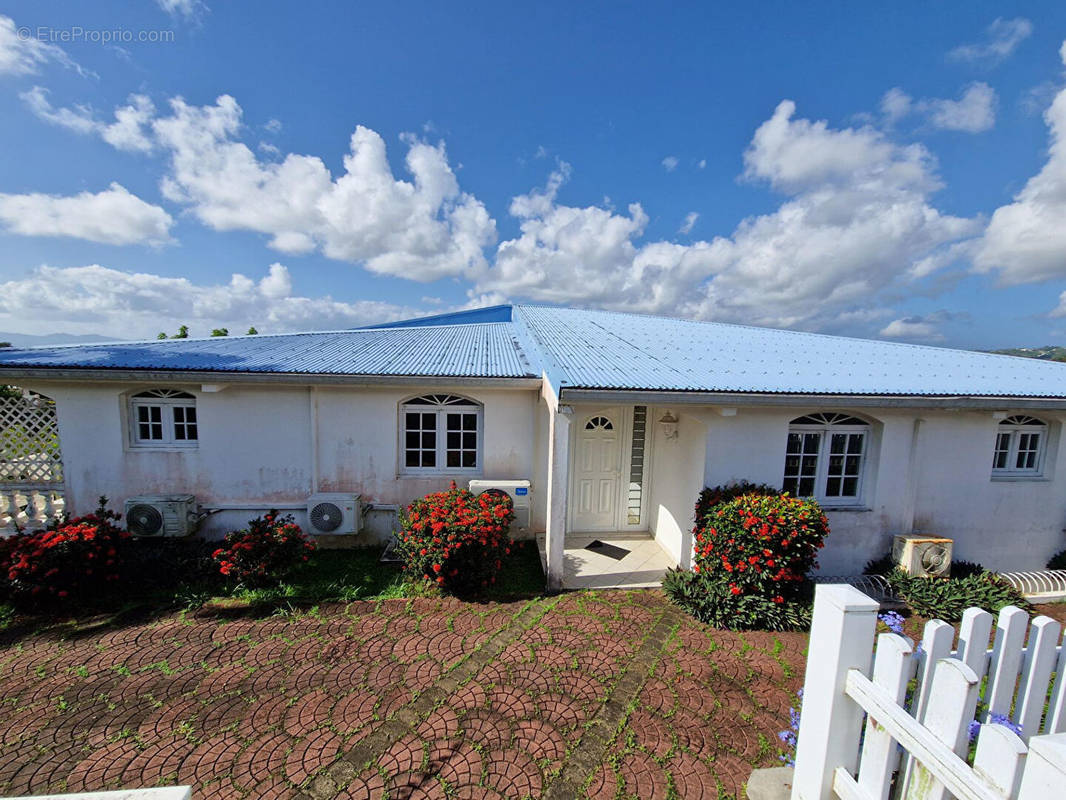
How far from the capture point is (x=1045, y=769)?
54.4 inches

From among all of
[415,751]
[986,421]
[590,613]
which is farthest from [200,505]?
[986,421]

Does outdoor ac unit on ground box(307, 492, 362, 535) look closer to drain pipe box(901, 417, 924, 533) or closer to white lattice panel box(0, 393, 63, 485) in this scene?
white lattice panel box(0, 393, 63, 485)

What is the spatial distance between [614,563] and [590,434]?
7.48 feet

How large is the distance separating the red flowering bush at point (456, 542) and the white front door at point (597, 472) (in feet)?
7.40

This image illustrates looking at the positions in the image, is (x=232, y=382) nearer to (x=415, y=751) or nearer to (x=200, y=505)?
(x=200, y=505)

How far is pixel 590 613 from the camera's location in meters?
5.72

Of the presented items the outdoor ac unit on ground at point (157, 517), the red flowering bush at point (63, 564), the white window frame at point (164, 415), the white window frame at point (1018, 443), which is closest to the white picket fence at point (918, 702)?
the white window frame at point (1018, 443)

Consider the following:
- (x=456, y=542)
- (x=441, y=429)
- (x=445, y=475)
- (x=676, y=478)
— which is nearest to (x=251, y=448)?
(x=441, y=429)

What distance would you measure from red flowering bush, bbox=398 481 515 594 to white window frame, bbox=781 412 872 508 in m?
4.55

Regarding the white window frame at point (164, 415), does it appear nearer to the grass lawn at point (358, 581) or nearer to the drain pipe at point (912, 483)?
the grass lawn at point (358, 581)

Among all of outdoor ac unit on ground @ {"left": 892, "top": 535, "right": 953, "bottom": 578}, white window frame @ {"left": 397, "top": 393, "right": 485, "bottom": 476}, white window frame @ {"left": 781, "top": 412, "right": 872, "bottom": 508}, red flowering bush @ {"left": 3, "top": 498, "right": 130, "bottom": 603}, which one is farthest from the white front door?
red flowering bush @ {"left": 3, "top": 498, "right": 130, "bottom": 603}

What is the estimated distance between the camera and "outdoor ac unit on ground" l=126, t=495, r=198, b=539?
689 cm

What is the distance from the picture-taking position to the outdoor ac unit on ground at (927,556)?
21.6 feet

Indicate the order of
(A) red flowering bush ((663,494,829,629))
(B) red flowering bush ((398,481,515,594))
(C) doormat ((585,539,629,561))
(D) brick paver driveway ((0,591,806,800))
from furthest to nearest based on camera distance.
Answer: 1. (C) doormat ((585,539,629,561))
2. (B) red flowering bush ((398,481,515,594))
3. (A) red flowering bush ((663,494,829,629))
4. (D) brick paver driveway ((0,591,806,800))
